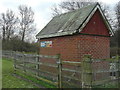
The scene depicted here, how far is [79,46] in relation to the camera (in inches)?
319

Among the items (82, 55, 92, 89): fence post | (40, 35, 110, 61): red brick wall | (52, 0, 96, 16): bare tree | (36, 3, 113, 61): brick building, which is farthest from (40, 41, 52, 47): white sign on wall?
(52, 0, 96, 16): bare tree

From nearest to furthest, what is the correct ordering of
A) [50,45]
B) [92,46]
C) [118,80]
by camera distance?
[118,80], [92,46], [50,45]

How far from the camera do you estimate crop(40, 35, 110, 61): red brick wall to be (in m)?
8.14

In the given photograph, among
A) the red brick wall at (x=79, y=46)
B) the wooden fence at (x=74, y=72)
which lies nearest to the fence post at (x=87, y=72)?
the wooden fence at (x=74, y=72)

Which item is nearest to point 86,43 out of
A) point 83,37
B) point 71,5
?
point 83,37

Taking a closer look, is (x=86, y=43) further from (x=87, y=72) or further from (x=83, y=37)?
(x=87, y=72)

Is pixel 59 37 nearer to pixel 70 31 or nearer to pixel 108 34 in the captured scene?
pixel 70 31

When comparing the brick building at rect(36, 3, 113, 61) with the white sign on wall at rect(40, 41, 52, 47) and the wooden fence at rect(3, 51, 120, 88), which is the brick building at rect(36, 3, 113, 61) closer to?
the white sign on wall at rect(40, 41, 52, 47)

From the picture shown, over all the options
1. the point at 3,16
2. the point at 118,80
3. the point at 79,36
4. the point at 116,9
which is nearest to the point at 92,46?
the point at 79,36

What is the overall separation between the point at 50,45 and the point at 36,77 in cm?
295

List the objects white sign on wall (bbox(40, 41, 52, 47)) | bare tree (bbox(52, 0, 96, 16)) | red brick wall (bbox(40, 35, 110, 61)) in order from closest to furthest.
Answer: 1. red brick wall (bbox(40, 35, 110, 61))
2. white sign on wall (bbox(40, 41, 52, 47))
3. bare tree (bbox(52, 0, 96, 16))

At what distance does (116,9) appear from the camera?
120 ft

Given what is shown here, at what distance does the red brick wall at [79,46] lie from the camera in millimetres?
8142

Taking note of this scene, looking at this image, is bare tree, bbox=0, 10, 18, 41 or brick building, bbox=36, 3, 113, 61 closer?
brick building, bbox=36, 3, 113, 61
